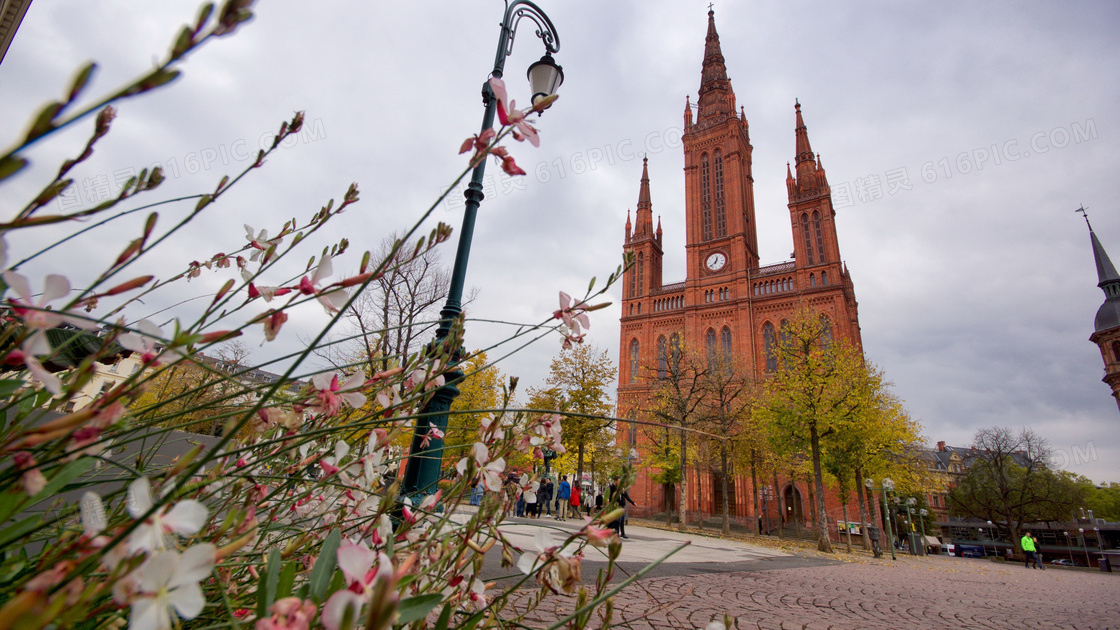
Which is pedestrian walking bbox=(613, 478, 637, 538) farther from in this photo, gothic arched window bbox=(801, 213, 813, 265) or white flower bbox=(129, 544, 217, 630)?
gothic arched window bbox=(801, 213, 813, 265)

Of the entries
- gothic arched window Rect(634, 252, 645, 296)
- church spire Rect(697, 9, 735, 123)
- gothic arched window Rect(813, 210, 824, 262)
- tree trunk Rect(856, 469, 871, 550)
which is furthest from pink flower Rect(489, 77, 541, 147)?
church spire Rect(697, 9, 735, 123)

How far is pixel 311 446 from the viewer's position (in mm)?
1427

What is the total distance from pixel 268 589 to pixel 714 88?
4757 centimetres

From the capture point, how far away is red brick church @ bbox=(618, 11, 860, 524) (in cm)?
3119

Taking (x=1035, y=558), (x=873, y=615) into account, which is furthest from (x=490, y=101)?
(x=1035, y=558)

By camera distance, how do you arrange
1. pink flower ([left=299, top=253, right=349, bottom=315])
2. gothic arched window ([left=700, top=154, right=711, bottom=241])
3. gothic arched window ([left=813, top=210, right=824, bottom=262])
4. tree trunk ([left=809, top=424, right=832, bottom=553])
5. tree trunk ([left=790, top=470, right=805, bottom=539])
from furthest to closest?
gothic arched window ([left=700, top=154, right=711, bottom=241]) < gothic arched window ([left=813, top=210, right=824, bottom=262]) < tree trunk ([left=790, top=470, right=805, bottom=539]) < tree trunk ([left=809, top=424, right=832, bottom=553]) < pink flower ([left=299, top=253, right=349, bottom=315])

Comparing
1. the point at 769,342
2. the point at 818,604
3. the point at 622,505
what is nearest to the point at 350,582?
the point at 818,604

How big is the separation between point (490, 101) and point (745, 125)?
4270cm

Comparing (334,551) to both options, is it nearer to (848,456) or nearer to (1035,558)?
(848,456)

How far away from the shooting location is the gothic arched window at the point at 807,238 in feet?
107

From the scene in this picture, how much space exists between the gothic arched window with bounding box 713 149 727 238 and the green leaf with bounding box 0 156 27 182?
3914 cm

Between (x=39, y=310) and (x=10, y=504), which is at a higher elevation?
(x=39, y=310)

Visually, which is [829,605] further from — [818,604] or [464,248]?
[464,248]

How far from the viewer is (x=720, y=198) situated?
124 ft
